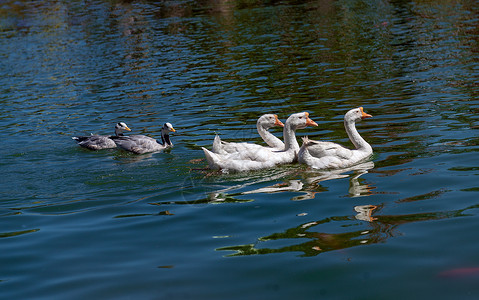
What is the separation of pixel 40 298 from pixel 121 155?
8.46 metres

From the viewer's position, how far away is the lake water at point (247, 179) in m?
7.45

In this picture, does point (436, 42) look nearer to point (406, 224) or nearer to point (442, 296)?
point (406, 224)

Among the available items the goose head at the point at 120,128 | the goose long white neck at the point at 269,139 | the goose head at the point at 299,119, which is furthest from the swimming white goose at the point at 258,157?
the goose head at the point at 120,128

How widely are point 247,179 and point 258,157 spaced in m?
0.70

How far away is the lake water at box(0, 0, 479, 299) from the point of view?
7.45m

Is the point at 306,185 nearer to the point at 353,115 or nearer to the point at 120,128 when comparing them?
the point at 353,115

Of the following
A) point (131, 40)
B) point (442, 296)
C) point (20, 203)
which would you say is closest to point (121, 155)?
point (20, 203)

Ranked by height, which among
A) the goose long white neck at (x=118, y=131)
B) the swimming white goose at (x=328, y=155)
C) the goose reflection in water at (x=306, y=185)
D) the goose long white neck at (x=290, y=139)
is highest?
the goose long white neck at (x=118, y=131)

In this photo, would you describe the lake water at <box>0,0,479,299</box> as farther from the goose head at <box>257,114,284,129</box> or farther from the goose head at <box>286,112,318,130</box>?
the goose head at <box>257,114,284,129</box>

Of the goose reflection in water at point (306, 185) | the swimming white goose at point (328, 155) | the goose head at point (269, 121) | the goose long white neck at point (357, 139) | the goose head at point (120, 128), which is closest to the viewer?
the goose reflection in water at point (306, 185)

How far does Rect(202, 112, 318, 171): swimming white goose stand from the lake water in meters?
0.24

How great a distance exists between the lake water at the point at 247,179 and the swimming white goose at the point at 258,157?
0.24 meters

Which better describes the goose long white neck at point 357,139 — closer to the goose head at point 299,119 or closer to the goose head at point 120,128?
the goose head at point 299,119

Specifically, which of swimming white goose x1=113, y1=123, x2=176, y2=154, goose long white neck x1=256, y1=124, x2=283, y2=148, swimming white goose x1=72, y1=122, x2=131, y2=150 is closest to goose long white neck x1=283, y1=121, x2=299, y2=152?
goose long white neck x1=256, y1=124, x2=283, y2=148
